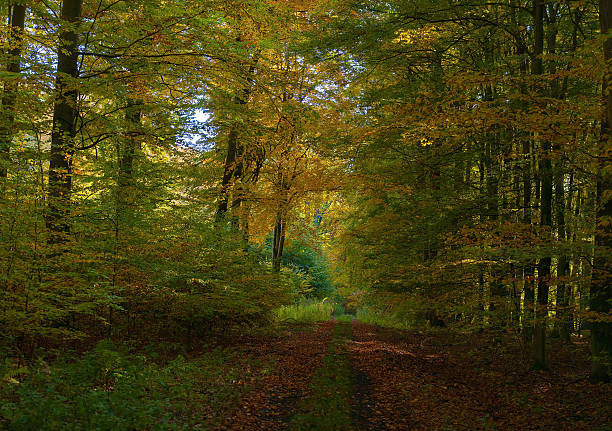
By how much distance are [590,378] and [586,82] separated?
761cm

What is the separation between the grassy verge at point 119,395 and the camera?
4.65 metres

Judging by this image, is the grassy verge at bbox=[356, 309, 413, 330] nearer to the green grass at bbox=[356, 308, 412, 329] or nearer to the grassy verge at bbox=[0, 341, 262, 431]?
the green grass at bbox=[356, 308, 412, 329]

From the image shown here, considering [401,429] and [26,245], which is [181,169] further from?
[401,429]

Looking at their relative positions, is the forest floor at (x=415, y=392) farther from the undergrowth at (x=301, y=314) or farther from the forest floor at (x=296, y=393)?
the undergrowth at (x=301, y=314)

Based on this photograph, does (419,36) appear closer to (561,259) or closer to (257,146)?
(257,146)

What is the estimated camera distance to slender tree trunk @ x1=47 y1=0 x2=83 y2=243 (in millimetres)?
8461

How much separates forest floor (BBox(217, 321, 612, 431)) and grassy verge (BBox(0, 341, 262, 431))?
528mm

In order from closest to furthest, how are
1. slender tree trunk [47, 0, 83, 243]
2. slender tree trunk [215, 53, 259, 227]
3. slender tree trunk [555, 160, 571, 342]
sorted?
slender tree trunk [555, 160, 571, 342]
slender tree trunk [47, 0, 83, 243]
slender tree trunk [215, 53, 259, 227]

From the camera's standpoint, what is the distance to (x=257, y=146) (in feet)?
53.8

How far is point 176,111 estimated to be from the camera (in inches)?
449

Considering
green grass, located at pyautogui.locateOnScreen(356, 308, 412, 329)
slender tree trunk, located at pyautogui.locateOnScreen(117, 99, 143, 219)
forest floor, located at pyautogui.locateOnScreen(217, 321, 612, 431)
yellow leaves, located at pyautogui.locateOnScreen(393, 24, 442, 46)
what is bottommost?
green grass, located at pyautogui.locateOnScreen(356, 308, 412, 329)

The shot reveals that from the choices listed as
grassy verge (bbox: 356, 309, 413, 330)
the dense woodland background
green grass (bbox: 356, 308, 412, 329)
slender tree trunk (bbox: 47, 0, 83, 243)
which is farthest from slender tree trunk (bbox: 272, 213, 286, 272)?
slender tree trunk (bbox: 47, 0, 83, 243)

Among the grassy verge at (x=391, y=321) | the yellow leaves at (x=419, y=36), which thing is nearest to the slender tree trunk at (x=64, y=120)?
the yellow leaves at (x=419, y=36)

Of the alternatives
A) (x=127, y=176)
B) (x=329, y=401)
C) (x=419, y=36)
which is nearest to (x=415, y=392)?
(x=329, y=401)
